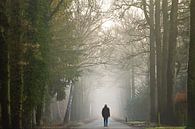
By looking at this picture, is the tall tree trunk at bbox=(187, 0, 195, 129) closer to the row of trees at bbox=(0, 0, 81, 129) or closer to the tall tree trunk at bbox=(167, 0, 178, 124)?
the row of trees at bbox=(0, 0, 81, 129)

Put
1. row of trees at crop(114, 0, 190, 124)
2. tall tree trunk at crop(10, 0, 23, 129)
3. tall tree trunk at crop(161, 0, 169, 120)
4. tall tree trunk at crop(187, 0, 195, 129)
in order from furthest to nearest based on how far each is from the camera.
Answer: tall tree trunk at crop(161, 0, 169, 120), row of trees at crop(114, 0, 190, 124), tall tree trunk at crop(10, 0, 23, 129), tall tree trunk at crop(187, 0, 195, 129)

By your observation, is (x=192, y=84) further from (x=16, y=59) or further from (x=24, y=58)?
(x=24, y=58)

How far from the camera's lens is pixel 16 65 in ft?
73.4

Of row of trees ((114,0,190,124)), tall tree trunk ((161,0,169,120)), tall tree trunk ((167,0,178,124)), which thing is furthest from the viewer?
tall tree trunk ((161,0,169,120))

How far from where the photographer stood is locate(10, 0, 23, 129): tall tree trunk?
71.3ft

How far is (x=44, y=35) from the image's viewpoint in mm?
26406

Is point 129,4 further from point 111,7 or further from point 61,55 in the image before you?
point 61,55

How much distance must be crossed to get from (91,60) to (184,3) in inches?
668

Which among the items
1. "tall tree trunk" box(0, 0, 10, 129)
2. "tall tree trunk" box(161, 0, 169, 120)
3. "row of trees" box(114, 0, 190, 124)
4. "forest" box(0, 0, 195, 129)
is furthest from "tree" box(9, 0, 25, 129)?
"tall tree trunk" box(161, 0, 169, 120)

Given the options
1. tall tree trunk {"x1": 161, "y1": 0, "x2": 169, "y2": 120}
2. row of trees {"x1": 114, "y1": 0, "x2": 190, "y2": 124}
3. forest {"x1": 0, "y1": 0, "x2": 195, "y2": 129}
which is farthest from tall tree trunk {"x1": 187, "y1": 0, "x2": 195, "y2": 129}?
tall tree trunk {"x1": 161, "y1": 0, "x2": 169, "y2": 120}

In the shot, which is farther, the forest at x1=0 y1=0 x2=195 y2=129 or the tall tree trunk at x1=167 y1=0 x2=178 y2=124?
the tall tree trunk at x1=167 y1=0 x2=178 y2=124

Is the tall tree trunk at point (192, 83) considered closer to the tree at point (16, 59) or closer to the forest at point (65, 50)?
the forest at point (65, 50)

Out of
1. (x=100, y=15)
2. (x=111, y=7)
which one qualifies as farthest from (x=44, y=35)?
(x=100, y=15)

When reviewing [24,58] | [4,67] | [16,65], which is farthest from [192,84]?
[24,58]
